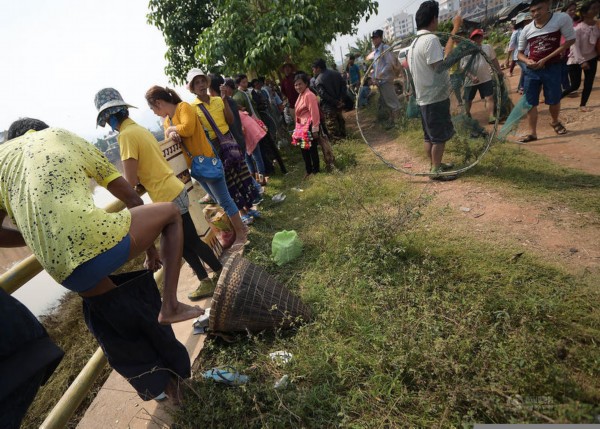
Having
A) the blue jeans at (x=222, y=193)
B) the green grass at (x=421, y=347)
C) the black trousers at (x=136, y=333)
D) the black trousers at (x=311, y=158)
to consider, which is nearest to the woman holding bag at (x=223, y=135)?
the blue jeans at (x=222, y=193)

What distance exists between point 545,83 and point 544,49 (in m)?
0.44

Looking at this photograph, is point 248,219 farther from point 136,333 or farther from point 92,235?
point 92,235

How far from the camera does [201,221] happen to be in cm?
383

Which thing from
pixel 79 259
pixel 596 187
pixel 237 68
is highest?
pixel 237 68

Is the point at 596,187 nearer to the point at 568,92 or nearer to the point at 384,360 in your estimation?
the point at 384,360

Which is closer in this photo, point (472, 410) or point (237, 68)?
point (472, 410)

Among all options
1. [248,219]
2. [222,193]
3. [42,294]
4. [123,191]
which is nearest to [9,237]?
[123,191]

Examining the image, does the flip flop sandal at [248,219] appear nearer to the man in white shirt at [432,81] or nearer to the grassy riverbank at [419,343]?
the grassy riverbank at [419,343]

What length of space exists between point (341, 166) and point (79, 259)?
4.58 meters

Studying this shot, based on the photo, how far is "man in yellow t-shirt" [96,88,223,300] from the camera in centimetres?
229

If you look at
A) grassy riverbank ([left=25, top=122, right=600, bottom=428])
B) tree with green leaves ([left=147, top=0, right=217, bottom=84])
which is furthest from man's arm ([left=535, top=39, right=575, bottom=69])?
tree with green leaves ([left=147, top=0, right=217, bottom=84])

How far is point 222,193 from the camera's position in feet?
11.3

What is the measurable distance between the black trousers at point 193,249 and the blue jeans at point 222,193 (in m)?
0.62

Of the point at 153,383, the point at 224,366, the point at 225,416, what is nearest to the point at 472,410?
the point at 225,416
